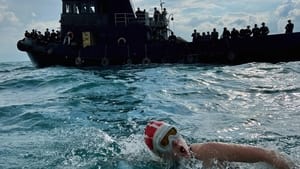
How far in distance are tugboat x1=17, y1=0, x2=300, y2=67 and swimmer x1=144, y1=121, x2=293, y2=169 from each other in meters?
21.5

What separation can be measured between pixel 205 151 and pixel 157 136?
583mm

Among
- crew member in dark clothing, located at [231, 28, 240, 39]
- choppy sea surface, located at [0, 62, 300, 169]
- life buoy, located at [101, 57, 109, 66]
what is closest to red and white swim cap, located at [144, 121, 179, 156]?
choppy sea surface, located at [0, 62, 300, 169]

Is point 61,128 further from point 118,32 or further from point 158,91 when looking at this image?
point 118,32

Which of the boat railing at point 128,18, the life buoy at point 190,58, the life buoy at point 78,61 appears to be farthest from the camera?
the boat railing at point 128,18

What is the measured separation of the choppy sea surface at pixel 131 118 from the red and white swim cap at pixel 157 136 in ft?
1.08

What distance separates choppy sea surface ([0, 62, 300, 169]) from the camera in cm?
612

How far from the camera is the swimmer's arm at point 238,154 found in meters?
4.44

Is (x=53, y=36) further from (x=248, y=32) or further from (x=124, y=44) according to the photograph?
(x=248, y=32)

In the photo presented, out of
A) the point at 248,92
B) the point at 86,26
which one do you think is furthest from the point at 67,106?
the point at 86,26

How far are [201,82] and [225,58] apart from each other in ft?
35.7

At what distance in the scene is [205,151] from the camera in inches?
182

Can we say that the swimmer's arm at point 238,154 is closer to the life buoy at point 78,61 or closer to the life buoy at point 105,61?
the life buoy at point 105,61

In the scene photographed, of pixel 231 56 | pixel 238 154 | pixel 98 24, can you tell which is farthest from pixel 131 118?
pixel 98 24

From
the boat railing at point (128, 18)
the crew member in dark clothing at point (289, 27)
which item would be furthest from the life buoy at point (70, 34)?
the crew member in dark clothing at point (289, 27)
